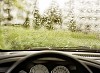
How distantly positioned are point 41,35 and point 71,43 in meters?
0.51

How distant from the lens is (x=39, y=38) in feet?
13.2

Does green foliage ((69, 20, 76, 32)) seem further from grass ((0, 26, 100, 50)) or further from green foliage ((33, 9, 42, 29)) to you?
green foliage ((33, 9, 42, 29))

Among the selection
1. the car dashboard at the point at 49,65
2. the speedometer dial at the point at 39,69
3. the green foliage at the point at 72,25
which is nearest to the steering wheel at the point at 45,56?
the car dashboard at the point at 49,65

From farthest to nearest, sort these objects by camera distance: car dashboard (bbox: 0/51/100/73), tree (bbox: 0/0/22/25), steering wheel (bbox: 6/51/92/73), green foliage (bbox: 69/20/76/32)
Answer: tree (bbox: 0/0/22/25) < green foliage (bbox: 69/20/76/32) < car dashboard (bbox: 0/51/100/73) < steering wheel (bbox: 6/51/92/73)

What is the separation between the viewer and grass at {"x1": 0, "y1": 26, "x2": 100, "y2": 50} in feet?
12.7

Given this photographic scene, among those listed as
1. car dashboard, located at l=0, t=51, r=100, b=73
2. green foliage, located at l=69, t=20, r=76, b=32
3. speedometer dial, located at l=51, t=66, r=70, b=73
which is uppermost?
green foliage, located at l=69, t=20, r=76, b=32

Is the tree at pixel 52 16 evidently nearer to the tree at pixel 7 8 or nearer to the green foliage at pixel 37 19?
the green foliage at pixel 37 19

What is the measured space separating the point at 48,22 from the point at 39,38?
0.96 feet

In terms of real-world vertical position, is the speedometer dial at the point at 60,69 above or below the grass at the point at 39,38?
below

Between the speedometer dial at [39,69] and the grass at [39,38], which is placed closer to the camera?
the speedometer dial at [39,69]

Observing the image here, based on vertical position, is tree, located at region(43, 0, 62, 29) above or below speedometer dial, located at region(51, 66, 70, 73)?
above

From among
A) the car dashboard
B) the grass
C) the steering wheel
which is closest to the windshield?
the grass

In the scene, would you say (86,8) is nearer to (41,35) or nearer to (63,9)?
(63,9)

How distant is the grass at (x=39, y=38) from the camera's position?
A: 3.86 meters
